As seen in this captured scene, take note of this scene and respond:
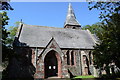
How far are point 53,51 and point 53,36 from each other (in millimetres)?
4861

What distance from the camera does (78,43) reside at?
23.7 m

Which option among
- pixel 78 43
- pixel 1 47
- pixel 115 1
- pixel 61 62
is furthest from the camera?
pixel 78 43

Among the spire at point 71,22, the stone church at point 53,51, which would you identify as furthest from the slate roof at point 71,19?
the stone church at point 53,51

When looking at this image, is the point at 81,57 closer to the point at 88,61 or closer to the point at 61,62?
the point at 88,61

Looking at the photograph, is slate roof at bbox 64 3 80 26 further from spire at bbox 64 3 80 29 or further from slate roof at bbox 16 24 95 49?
slate roof at bbox 16 24 95 49

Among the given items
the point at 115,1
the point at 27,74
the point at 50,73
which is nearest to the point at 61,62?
the point at 50,73

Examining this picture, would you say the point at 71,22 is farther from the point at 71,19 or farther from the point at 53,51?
the point at 53,51

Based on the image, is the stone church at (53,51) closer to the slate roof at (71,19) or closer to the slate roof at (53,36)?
the slate roof at (53,36)

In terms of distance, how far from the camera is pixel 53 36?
918 inches

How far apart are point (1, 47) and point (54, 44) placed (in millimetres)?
9123

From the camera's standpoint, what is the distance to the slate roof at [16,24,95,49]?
68.2 ft

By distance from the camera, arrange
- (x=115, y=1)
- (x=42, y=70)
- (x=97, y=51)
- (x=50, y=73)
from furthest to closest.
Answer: (x=50, y=73) < (x=42, y=70) < (x=97, y=51) < (x=115, y=1)

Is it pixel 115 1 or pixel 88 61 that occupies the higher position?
pixel 115 1

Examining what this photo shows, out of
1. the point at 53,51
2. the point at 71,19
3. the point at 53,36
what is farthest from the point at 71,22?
the point at 53,51
